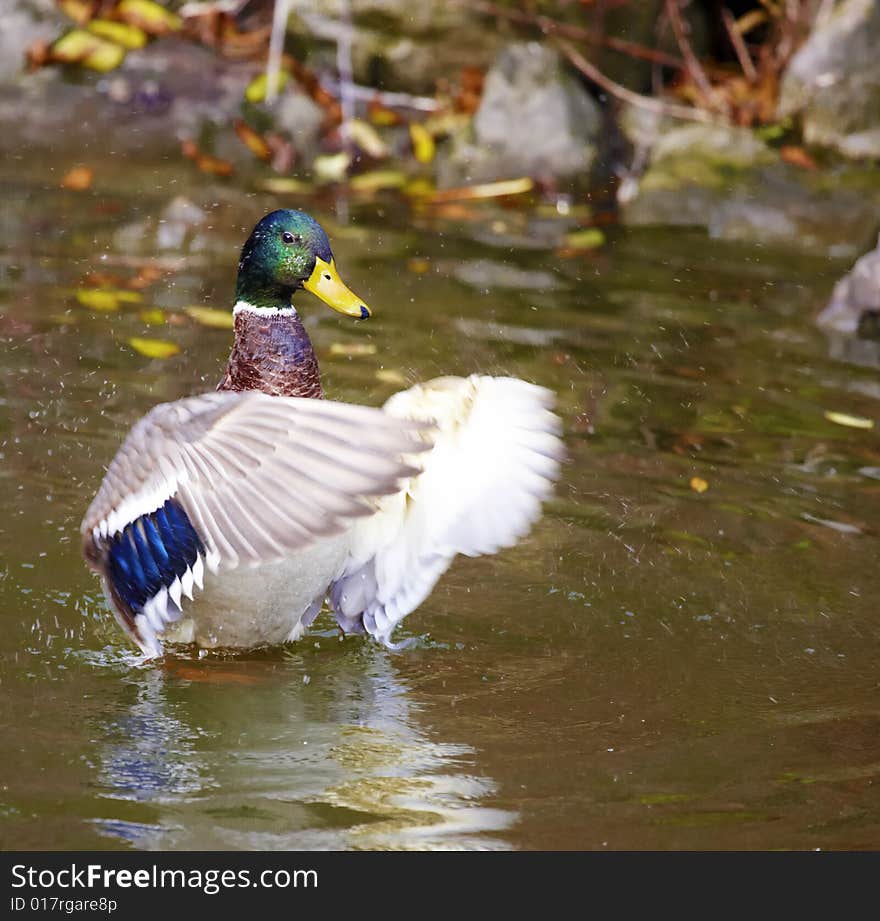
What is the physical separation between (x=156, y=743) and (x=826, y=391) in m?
3.57

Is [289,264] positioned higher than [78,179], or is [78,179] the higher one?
[289,264]

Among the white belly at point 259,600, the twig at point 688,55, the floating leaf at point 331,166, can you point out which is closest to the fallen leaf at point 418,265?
the floating leaf at point 331,166

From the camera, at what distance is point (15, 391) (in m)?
5.89

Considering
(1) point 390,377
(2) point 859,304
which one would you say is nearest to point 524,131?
(2) point 859,304

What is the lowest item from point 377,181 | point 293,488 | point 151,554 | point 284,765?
point 284,765

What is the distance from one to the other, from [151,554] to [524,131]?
564cm

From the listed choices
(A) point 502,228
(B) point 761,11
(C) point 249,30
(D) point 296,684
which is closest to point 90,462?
(D) point 296,684

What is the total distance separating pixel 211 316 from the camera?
680cm

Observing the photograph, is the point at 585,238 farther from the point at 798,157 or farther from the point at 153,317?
the point at 153,317

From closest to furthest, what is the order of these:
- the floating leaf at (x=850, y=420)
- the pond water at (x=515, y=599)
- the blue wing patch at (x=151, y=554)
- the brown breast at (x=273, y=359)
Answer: the pond water at (x=515, y=599), the blue wing patch at (x=151, y=554), the brown breast at (x=273, y=359), the floating leaf at (x=850, y=420)

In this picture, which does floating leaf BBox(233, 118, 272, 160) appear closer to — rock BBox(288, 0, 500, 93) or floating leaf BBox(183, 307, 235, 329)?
rock BBox(288, 0, 500, 93)

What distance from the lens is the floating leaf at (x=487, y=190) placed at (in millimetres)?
8680

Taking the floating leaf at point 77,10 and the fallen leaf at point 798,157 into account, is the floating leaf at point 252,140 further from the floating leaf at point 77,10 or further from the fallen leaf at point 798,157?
the fallen leaf at point 798,157

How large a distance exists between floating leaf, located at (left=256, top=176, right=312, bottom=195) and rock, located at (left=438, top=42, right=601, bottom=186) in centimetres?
78
